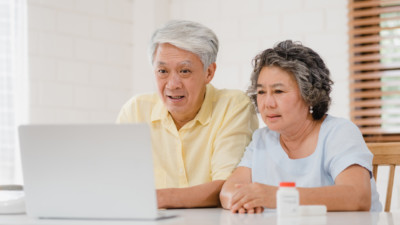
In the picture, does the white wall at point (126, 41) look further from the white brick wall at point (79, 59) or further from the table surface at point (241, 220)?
the table surface at point (241, 220)

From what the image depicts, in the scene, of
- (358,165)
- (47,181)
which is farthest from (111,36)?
(47,181)

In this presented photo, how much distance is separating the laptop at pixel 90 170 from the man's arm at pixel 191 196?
54 centimetres

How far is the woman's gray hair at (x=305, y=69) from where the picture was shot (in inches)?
79.1

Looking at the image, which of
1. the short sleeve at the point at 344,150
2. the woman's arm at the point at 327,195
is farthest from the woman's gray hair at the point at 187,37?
the woman's arm at the point at 327,195

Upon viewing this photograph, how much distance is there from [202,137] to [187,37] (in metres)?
0.38

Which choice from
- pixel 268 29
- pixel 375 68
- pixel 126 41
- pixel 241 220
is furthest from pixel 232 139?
pixel 126 41

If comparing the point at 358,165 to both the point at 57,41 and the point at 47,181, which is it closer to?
the point at 47,181

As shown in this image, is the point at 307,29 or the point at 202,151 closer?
the point at 202,151

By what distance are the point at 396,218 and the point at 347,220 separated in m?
0.15

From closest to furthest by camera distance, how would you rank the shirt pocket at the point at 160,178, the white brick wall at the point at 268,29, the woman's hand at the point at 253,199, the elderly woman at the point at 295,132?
the woman's hand at the point at 253,199 < the elderly woman at the point at 295,132 < the shirt pocket at the point at 160,178 < the white brick wall at the point at 268,29

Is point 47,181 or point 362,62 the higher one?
point 362,62

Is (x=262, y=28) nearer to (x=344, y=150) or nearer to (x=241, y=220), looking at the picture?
(x=344, y=150)

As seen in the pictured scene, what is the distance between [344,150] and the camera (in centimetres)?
187

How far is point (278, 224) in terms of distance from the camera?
124 centimetres
